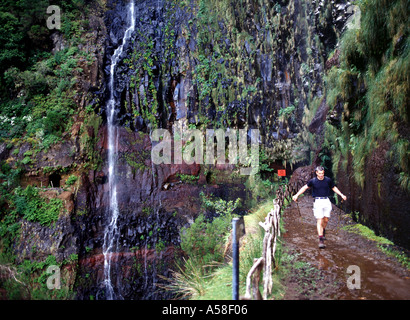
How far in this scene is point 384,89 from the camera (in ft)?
17.1

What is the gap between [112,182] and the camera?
46.7 feet

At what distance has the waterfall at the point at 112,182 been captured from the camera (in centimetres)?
1161

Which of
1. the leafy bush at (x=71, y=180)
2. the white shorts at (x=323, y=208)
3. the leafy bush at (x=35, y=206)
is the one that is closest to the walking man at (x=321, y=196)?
the white shorts at (x=323, y=208)

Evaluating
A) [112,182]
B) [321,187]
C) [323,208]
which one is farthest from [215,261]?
[112,182]

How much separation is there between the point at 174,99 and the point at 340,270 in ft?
46.0

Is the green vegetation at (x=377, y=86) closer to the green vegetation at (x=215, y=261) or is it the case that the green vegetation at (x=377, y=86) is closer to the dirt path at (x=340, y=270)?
the dirt path at (x=340, y=270)

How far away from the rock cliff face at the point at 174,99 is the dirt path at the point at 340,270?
330 inches

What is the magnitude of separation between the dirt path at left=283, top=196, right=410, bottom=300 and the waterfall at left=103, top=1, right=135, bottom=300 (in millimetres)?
9139

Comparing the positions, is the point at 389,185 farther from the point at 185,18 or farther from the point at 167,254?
the point at 185,18

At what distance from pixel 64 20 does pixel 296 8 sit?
15802 mm

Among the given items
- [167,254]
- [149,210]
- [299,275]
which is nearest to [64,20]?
[149,210]

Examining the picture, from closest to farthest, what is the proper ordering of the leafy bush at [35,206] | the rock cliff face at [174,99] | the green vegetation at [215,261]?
the green vegetation at [215,261]
the leafy bush at [35,206]
the rock cliff face at [174,99]

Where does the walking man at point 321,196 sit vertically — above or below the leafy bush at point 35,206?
above

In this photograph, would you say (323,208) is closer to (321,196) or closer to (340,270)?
(321,196)
